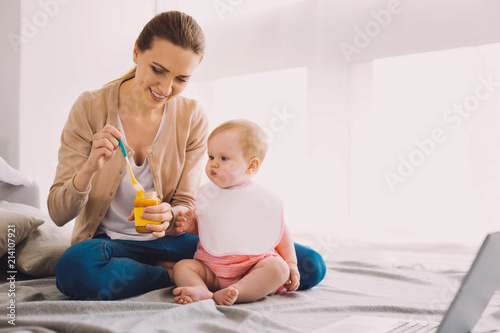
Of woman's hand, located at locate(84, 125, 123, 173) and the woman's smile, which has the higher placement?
the woman's smile

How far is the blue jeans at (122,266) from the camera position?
1.46 meters

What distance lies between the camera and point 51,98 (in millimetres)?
3129

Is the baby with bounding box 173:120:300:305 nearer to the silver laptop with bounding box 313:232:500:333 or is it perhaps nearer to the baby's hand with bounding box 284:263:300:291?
the baby's hand with bounding box 284:263:300:291

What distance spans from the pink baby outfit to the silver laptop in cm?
47

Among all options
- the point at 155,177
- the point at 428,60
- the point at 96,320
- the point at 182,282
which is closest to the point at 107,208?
the point at 155,177

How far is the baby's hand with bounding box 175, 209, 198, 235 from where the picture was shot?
5.34 ft

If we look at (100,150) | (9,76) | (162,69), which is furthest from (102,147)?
(9,76)

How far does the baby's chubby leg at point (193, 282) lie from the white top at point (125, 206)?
0.22m

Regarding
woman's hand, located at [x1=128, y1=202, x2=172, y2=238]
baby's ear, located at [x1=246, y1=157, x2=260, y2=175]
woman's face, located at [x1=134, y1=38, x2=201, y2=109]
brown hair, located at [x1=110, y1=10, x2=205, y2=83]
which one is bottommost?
woman's hand, located at [x1=128, y1=202, x2=172, y2=238]

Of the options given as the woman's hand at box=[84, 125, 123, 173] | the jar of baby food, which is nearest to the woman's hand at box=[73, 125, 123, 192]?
the woman's hand at box=[84, 125, 123, 173]

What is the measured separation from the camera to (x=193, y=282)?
149 cm

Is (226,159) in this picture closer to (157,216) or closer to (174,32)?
(157,216)

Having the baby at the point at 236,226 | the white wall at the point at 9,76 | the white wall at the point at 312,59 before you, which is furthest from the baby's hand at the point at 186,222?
the white wall at the point at 9,76

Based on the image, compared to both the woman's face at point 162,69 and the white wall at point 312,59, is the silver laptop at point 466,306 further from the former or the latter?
the white wall at point 312,59
